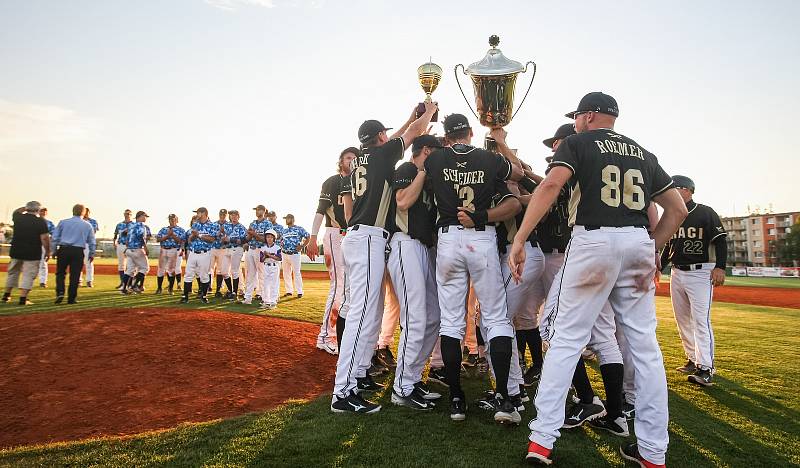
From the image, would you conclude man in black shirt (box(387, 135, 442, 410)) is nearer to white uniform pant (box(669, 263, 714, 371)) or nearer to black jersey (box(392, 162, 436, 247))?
black jersey (box(392, 162, 436, 247))

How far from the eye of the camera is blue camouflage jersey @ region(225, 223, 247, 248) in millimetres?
10906

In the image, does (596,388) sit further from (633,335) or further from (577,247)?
(577,247)

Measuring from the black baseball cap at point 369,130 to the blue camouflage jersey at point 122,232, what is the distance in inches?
424

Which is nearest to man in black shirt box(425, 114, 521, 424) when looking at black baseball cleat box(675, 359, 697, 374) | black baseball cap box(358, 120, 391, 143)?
black baseball cap box(358, 120, 391, 143)

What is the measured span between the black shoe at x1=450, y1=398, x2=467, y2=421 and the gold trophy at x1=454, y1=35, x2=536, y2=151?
7.88ft

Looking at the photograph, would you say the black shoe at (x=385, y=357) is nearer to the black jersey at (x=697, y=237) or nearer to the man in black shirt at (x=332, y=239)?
the man in black shirt at (x=332, y=239)

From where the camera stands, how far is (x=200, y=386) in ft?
13.5

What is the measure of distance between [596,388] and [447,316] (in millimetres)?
1932

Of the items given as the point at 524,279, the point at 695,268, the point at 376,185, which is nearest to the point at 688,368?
the point at 695,268

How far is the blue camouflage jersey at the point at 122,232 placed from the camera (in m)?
12.3

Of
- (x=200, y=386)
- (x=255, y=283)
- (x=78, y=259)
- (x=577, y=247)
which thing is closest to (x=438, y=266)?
(x=577, y=247)

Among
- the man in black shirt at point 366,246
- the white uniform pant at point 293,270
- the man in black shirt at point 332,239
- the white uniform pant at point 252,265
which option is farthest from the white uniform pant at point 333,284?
the white uniform pant at point 293,270

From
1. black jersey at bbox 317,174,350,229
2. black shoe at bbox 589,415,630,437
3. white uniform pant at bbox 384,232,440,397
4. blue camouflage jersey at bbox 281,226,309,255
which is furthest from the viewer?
blue camouflage jersey at bbox 281,226,309,255

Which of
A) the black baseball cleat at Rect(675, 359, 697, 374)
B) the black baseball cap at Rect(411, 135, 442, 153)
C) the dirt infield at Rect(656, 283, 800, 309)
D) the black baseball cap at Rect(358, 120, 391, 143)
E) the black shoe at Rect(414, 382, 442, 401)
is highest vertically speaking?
the black baseball cap at Rect(358, 120, 391, 143)
